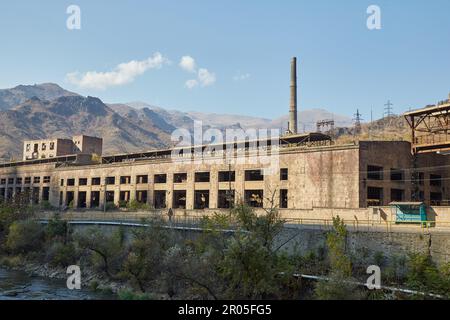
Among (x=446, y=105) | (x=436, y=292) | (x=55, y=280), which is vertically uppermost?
(x=446, y=105)

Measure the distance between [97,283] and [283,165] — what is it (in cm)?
2748

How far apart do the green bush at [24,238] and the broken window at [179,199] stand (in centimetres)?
2168

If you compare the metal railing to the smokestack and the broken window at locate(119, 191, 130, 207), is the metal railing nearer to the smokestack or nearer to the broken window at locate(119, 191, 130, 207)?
the broken window at locate(119, 191, 130, 207)

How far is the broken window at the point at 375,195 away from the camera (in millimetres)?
52128

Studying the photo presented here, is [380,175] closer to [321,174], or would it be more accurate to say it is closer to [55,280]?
[321,174]

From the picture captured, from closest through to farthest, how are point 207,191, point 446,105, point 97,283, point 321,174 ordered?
1. point 97,283
2. point 446,105
3. point 321,174
4. point 207,191

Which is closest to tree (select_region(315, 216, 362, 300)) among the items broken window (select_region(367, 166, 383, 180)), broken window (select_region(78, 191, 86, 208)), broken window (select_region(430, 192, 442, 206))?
broken window (select_region(367, 166, 383, 180))

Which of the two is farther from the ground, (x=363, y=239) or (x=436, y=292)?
(x=363, y=239)

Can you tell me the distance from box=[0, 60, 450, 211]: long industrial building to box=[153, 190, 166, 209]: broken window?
16cm

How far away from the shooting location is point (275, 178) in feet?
186

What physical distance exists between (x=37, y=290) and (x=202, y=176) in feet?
109

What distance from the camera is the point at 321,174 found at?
52.3 meters

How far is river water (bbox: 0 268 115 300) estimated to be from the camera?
34188mm
